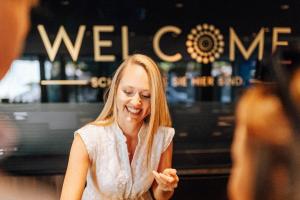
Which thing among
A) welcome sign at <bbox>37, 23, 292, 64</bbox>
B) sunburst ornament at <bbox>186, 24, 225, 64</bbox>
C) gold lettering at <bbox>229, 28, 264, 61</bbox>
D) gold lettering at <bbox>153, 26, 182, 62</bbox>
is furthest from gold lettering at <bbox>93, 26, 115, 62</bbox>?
gold lettering at <bbox>229, 28, 264, 61</bbox>

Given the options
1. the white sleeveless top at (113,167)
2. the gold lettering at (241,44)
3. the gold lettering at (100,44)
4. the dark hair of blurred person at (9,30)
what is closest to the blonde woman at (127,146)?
the white sleeveless top at (113,167)

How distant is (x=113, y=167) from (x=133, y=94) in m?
0.29

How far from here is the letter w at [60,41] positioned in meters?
2.55

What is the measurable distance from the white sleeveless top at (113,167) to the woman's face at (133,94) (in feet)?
0.26

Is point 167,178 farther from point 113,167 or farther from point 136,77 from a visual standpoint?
point 136,77

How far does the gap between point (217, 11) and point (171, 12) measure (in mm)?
353

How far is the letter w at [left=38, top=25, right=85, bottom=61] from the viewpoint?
2549 millimetres

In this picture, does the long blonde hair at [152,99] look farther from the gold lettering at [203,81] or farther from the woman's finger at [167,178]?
the gold lettering at [203,81]

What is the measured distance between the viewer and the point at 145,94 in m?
1.40

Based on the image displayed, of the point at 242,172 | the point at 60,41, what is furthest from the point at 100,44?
the point at 242,172

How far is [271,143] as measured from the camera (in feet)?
1.99

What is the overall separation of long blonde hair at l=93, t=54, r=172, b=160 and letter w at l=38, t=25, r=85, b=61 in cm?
126

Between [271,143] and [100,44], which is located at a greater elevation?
[100,44]

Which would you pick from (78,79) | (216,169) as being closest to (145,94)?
(78,79)
